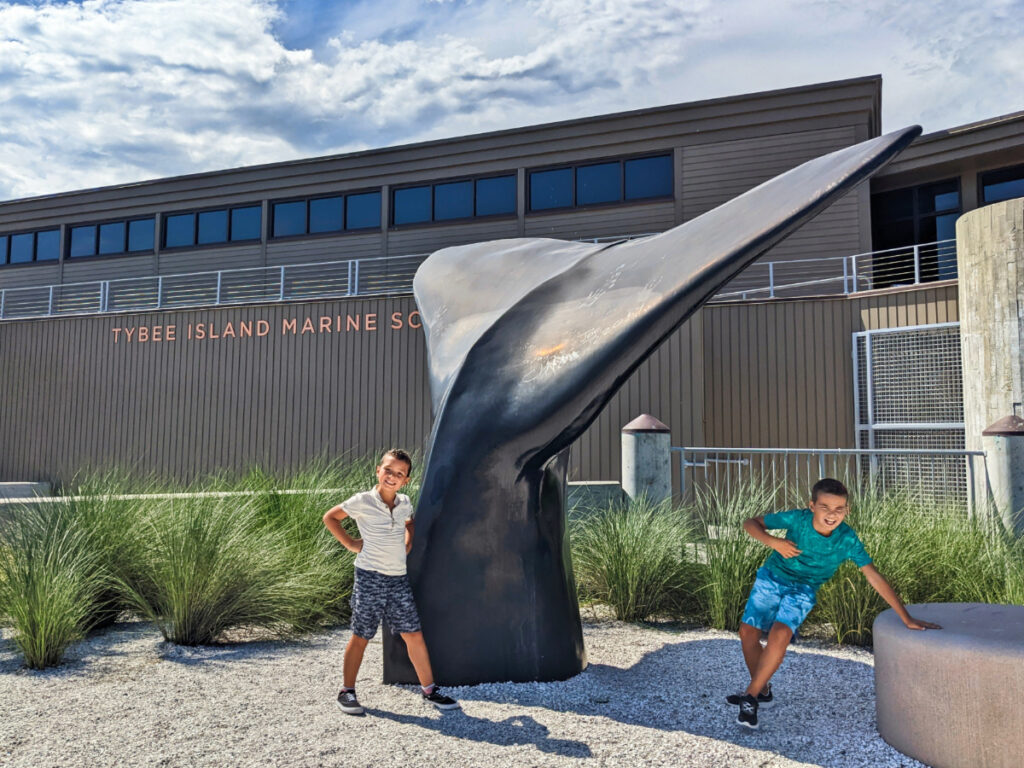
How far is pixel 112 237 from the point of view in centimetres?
2100

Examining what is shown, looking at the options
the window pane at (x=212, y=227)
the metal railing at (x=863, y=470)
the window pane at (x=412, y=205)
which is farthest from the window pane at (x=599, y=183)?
the window pane at (x=212, y=227)

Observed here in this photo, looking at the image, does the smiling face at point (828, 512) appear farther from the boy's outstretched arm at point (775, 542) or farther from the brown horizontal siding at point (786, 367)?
the brown horizontal siding at point (786, 367)

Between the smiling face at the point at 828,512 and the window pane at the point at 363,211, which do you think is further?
the window pane at the point at 363,211

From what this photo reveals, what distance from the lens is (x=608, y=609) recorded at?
6027mm

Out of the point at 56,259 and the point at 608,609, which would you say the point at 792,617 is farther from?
the point at 56,259

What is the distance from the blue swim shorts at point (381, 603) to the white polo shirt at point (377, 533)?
0.04 metres

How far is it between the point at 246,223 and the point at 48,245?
22.4 feet

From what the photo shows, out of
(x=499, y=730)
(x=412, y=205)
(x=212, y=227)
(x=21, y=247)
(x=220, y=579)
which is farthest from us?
(x=21, y=247)

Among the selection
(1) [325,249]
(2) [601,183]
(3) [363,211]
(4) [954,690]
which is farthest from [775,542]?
(1) [325,249]

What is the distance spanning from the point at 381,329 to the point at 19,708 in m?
10.8

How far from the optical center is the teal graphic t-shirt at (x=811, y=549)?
362 cm

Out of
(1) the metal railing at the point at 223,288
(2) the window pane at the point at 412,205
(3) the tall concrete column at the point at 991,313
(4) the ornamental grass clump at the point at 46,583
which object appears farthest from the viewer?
(2) the window pane at the point at 412,205

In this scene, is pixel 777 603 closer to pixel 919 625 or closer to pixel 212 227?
pixel 919 625

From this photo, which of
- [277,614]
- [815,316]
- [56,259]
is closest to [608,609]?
[277,614]
